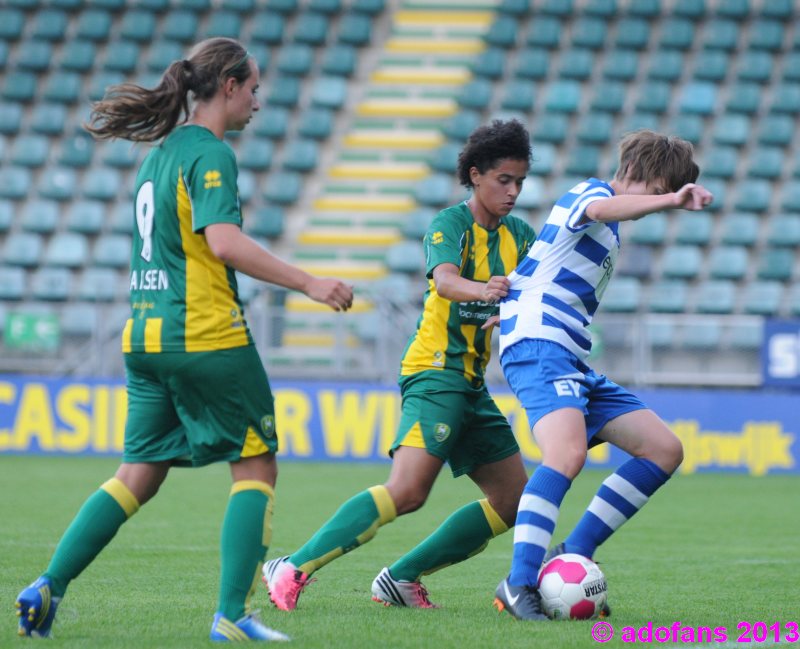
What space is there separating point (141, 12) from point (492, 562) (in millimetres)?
16626

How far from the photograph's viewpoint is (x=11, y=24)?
21.5 meters

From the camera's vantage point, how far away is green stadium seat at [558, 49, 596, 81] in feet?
66.9

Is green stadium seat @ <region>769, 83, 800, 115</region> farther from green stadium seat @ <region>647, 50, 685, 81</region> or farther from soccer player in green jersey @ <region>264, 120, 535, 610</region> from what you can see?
soccer player in green jersey @ <region>264, 120, 535, 610</region>

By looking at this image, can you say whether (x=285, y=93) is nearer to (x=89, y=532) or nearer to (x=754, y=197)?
(x=754, y=197)

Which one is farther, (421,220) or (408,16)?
(408,16)

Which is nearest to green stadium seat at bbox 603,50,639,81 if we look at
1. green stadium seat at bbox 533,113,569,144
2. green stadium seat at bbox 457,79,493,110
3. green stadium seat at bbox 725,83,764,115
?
green stadium seat at bbox 533,113,569,144

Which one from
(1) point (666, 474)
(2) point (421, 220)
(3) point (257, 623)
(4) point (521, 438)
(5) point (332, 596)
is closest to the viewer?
(3) point (257, 623)

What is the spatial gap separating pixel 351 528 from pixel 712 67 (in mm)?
16730

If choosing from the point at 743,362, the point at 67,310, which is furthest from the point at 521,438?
the point at 67,310

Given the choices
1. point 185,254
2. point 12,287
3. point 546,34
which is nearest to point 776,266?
point 546,34

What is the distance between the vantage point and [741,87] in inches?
789

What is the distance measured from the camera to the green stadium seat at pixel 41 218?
62.5ft

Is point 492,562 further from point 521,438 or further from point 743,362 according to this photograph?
point 743,362

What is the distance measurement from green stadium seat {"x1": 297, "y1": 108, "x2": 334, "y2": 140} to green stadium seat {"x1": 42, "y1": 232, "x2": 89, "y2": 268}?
381cm
